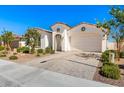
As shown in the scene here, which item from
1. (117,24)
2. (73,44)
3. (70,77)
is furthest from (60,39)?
(70,77)

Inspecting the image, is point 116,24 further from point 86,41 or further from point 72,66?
point 86,41

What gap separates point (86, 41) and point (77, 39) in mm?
1478

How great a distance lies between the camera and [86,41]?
2141 centimetres

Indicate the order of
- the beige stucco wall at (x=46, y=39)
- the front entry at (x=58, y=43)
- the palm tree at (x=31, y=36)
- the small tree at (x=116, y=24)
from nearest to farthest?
the small tree at (x=116, y=24), the palm tree at (x=31, y=36), the front entry at (x=58, y=43), the beige stucco wall at (x=46, y=39)

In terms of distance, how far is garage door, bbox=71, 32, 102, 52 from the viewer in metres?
20.5

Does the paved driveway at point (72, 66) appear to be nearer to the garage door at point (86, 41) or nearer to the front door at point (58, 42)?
the garage door at point (86, 41)

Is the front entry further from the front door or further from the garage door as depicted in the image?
the garage door

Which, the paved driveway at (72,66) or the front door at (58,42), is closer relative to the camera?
the paved driveway at (72,66)

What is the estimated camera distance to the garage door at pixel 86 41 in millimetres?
20484

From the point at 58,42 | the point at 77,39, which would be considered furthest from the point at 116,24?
the point at 58,42

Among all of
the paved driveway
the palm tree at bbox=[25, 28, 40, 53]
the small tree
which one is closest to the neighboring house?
the palm tree at bbox=[25, 28, 40, 53]

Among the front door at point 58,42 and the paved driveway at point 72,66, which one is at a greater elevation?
the front door at point 58,42

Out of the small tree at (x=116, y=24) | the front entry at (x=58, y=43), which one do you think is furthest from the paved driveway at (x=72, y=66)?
the front entry at (x=58, y=43)
